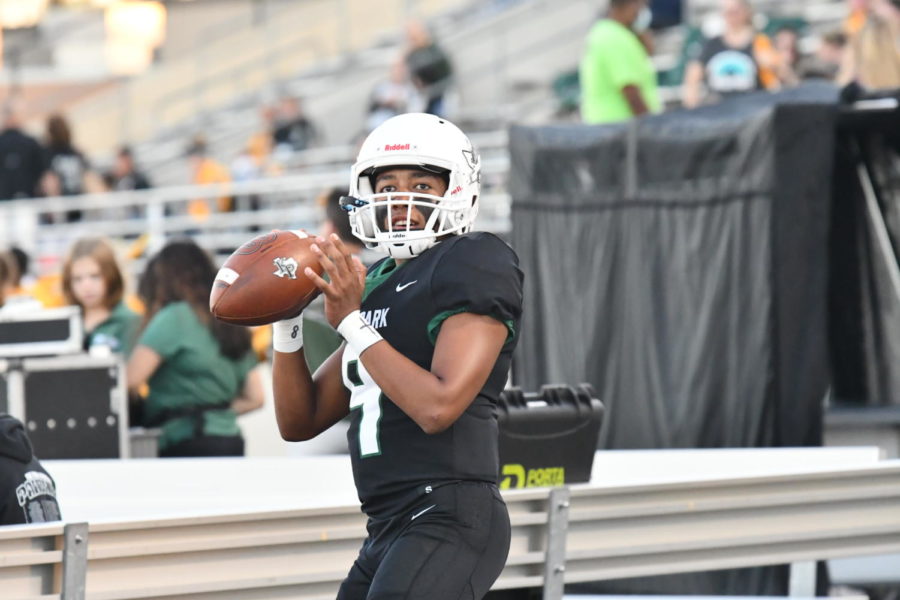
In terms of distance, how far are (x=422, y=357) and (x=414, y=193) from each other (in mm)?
379

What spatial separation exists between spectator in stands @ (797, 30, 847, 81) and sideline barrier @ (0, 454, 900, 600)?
7.42 metres

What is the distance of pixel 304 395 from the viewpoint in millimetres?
3859

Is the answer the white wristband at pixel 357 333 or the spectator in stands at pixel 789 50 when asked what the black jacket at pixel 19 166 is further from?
the white wristband at pixel 357 333

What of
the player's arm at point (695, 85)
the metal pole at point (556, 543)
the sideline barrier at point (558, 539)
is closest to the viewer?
the sideline barrier at point (558, 539)

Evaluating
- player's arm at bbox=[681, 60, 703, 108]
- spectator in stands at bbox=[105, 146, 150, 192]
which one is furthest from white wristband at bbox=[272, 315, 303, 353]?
spectator in stands at bbox=[105, 146, 150, 192]

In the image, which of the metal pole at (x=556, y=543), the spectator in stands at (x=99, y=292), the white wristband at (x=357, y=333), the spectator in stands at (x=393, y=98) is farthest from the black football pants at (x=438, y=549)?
the spectator in stands at (x=393, y=98)

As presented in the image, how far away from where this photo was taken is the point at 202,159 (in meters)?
18.3

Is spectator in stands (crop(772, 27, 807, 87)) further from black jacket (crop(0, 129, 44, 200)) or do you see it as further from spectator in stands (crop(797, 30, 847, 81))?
black jacket (crop(0, 129, 44, 200))

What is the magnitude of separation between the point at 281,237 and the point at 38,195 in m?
15.4

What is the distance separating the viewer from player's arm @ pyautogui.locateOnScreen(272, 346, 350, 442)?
12.6 feet

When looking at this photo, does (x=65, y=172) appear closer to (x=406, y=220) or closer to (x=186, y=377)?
(x=186, y=377)

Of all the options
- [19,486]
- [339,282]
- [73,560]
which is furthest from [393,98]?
[339,282]

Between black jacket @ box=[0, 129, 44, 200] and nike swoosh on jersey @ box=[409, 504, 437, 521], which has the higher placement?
black jacket @ box=[0, 129, 44, 200]

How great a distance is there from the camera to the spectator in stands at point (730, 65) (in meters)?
9.85
